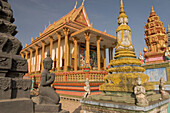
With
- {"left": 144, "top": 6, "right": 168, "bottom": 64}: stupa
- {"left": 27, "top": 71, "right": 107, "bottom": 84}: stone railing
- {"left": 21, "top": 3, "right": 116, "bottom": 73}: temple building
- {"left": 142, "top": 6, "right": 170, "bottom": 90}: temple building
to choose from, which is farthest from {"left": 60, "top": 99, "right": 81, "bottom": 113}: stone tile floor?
{"left": 144, "top": 6, "right": 168, "bottom": 64}: stupa

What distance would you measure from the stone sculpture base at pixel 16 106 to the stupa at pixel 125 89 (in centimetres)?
219

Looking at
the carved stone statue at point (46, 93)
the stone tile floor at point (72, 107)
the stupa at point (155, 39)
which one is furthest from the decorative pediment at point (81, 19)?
the carved stone statue at point (46, 93)

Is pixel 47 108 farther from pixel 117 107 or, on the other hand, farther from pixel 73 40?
pixel 73 40

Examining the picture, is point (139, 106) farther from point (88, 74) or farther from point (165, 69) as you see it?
point (165, 69)

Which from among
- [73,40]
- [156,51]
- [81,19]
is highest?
[81,19]

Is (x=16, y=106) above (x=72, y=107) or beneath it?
above

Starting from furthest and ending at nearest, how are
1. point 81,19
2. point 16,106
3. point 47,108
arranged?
1. point 81,19
2. point 47,108
3. point 16,106

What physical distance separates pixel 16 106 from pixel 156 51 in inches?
530

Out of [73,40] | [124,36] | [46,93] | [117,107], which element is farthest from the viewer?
[73,40]

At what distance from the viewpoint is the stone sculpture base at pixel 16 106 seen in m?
2.41

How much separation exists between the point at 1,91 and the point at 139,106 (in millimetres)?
3088

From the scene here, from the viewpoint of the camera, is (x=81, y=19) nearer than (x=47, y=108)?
No

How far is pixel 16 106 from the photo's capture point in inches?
100

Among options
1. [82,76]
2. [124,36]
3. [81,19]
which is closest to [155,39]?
[82,76]
